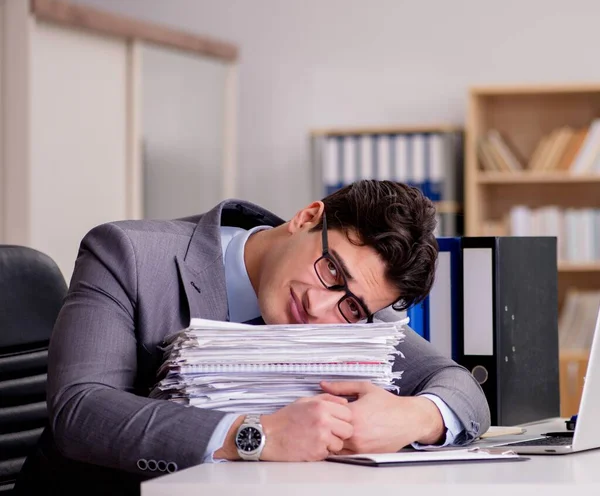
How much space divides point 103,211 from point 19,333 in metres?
2.66

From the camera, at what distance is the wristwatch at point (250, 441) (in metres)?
1.14

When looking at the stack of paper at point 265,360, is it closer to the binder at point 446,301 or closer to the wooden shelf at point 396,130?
the binder at point 446,301

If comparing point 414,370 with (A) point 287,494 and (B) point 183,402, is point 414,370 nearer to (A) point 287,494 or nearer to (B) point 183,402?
(B) point 183,402

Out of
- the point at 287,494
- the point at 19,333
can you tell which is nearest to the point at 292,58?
the point at 19,333

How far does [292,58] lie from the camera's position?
5.30 metres

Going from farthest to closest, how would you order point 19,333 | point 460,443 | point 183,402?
point 19,333, point 460,443, point 183,402

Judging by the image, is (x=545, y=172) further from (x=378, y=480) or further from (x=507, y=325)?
(x=378, y=480)

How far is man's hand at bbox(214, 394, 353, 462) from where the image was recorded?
3.72 ft

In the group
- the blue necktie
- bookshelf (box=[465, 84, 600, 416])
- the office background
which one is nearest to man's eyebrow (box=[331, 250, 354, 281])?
the blue necktie

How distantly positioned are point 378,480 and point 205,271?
1.83 ft

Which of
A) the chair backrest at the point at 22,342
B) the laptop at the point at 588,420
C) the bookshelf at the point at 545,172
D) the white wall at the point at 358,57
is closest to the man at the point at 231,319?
the laptop at the point at 588,420

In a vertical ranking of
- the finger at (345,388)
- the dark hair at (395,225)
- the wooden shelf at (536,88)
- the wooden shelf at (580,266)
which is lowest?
the finger at (345,388)

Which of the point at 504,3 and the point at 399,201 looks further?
the point at 504,3

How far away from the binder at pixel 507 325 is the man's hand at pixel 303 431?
60 cm
